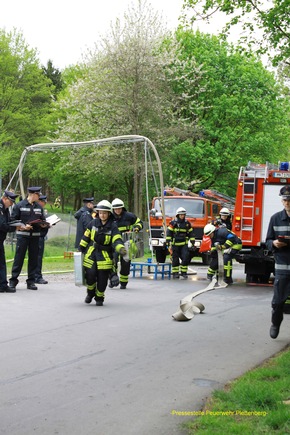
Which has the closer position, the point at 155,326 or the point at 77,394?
the point at 77,394

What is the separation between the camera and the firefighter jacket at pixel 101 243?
11523mm

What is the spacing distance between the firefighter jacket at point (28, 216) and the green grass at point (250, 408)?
24.7ft

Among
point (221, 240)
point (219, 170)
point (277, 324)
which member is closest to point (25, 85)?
point (219, 170)

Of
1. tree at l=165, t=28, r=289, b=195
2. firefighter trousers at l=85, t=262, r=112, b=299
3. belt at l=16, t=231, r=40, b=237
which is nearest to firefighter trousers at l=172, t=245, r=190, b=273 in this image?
belt at l=16, t=231, r=40, b=237

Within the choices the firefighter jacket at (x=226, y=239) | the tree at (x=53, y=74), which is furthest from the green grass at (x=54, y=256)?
the tree at (x=53, y=74)

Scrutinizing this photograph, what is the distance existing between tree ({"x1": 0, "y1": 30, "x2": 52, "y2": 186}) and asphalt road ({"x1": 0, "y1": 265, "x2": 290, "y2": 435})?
34.9 meters

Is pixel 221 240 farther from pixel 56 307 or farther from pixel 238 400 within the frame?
pixel 238 400

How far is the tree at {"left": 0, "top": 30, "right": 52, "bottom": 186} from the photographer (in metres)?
46.5

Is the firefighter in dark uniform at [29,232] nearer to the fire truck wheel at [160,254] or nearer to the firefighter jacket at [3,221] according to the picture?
the firefighter jacket at [3,221]

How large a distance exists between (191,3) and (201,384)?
1005cm

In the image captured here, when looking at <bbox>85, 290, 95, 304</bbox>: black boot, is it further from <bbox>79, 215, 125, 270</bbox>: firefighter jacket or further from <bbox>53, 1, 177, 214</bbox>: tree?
<bbox>53, 1, 177, 214</bbox>: tree

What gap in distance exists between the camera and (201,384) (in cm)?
649

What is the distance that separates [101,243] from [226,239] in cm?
515

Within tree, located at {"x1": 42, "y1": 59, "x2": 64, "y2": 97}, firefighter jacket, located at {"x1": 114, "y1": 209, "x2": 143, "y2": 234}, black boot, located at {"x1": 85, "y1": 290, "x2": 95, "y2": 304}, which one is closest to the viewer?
black boot, located at {"x1": 85, "y1": 290, "x2": 95, "y2": 304}
